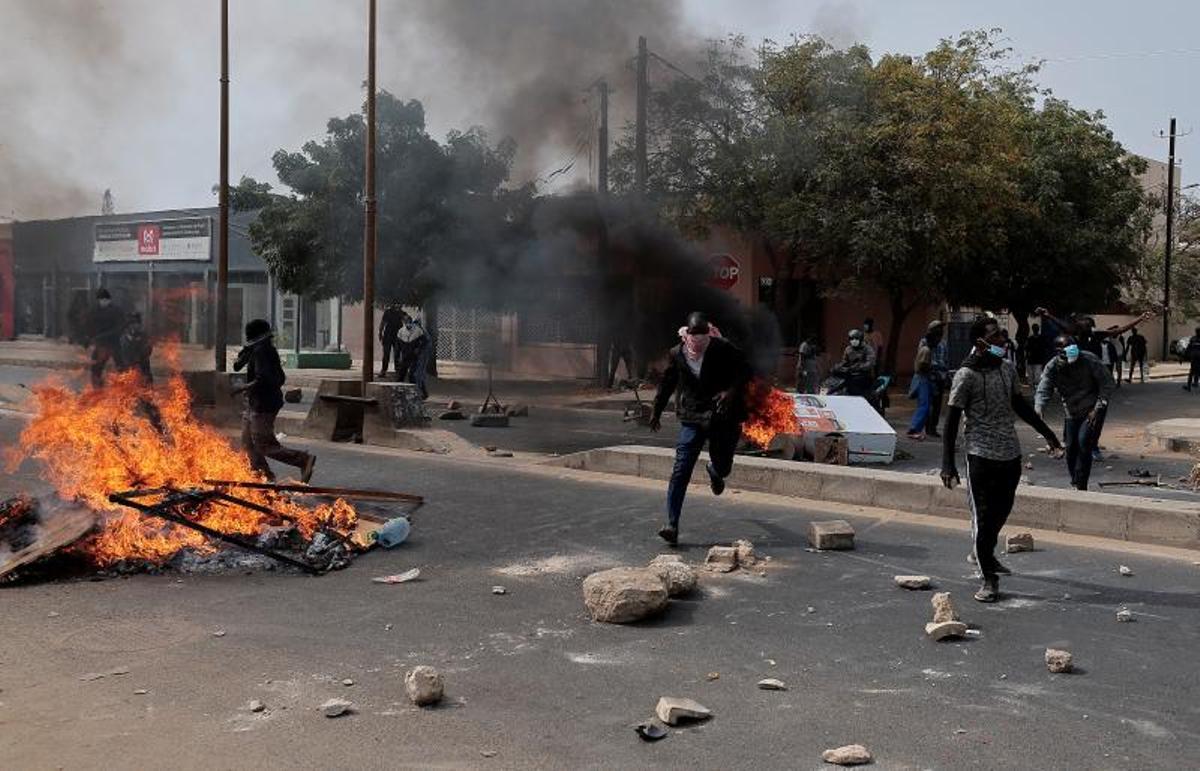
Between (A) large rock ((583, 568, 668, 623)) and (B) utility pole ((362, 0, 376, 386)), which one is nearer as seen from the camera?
(A) large rock ((583, 568, 668, 623))

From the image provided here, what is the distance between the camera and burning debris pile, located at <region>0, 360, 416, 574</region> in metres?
6.17

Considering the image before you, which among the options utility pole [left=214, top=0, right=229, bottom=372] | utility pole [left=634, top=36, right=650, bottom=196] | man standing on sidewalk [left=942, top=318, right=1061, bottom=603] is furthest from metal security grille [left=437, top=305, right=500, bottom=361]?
man standing on sidewalk [left=942, top=318, right=1061, bottom=603]

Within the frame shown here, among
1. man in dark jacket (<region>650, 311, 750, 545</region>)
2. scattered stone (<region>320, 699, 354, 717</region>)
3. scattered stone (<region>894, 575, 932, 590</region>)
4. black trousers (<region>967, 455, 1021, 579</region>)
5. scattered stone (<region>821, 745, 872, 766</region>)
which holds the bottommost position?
scattered stone (<region>320, 699, 354, 717</region>)

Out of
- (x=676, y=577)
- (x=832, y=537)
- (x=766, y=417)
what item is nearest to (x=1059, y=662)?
(x=676, y=577)

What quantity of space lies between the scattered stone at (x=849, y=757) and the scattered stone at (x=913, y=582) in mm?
2363

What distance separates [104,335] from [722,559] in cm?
862

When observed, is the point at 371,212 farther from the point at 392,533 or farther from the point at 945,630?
the point at 945,630

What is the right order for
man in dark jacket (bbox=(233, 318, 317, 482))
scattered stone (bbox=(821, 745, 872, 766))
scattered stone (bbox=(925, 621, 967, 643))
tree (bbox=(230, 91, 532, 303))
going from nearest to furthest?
scattered stone (bbox=(821, 745, 872, 766)) < scattered stone (bbox=(925, 621, 967, 643)) < man in dark jacket (bbox=(233, 318, 317, 482)) < tree (bbox=(230, 91, 532, 303))

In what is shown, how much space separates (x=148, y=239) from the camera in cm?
3409

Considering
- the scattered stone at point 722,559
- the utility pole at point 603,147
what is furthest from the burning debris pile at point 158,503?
the utility pole at point 603,147

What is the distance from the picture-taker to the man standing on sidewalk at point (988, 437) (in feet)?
18.4

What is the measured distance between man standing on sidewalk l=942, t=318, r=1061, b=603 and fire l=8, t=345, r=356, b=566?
3.81 m

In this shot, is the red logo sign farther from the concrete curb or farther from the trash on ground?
the trash on ground

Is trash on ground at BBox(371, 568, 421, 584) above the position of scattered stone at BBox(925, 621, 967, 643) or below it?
below
